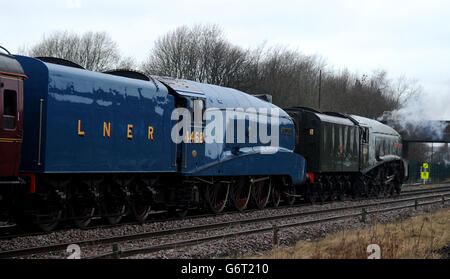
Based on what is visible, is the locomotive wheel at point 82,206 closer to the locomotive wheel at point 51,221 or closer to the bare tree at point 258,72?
the locomotive wheel at point 51,221

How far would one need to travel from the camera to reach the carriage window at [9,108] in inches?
440

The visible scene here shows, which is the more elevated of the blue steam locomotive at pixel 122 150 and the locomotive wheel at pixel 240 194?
the blue steam locomotive at pixel 122 150

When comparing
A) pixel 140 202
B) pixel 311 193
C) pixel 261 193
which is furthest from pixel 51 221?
pixel 311 193

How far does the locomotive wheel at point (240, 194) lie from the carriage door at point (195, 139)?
2520 millimetres

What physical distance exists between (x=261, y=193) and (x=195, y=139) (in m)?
4.98

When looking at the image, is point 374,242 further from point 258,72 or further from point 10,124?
point 258,72

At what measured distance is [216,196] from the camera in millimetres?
18422

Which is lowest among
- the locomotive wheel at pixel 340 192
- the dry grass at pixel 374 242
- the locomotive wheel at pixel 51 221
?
the locomotive wheel at pixel 340 192

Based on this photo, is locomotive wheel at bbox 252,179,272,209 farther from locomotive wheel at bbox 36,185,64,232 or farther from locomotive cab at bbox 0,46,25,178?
locomotive cab at bbox 0,46,25,178

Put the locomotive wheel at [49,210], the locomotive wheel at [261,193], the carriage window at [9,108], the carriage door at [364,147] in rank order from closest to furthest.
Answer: the carriage window at [9,108], the locomotive wheel at [49,210], the locomotive wheel at [261,193], the carriage door at [364,147]

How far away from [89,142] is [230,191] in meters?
6.61

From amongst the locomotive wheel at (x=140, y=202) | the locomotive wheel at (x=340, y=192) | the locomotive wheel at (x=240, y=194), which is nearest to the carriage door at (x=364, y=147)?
the locomotive wheel at (x=340, y=192)

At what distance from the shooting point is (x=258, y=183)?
20312mm

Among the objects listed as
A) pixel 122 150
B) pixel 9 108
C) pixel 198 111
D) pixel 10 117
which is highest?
pixel 198 111
